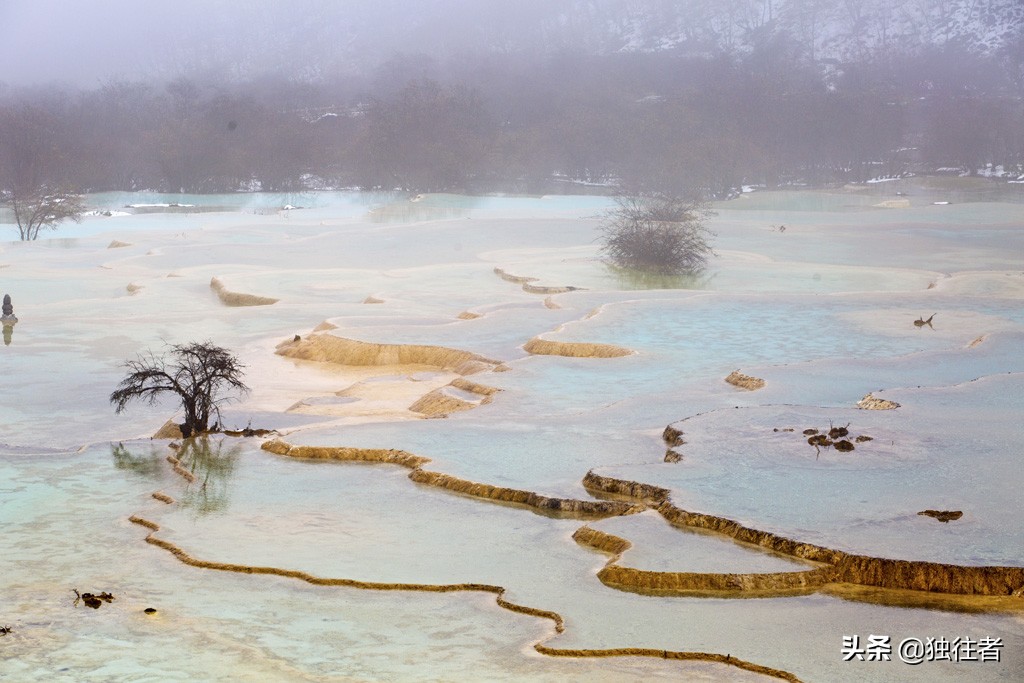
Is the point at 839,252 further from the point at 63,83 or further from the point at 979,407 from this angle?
the point at 63,83

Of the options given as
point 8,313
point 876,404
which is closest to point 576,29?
point 8,313

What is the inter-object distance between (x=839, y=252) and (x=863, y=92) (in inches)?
2074

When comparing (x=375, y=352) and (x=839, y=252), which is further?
(x=839, y=252)

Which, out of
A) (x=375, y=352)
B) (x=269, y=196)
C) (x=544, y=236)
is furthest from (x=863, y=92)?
(x=375, y=352)

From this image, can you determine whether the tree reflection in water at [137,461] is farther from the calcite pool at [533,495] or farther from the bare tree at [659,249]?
the bare tree at [659,249]

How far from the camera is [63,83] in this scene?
4675 inches

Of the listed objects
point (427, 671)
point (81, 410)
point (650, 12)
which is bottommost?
point (427, 671)

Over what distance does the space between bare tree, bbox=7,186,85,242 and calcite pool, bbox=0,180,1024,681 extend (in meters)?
16.9

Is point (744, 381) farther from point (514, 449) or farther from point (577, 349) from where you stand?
point (514, 449)

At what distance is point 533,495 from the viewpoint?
27.6 feet

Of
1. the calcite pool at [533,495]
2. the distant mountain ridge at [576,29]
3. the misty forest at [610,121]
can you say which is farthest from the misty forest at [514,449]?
the distant mountain ridge at [576,29]

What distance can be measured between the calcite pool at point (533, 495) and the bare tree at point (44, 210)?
1691 cm

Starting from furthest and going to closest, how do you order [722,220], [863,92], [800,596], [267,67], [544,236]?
1. [267,67]
2. [863,92]
3. [722,220]
4. [544,236]
5. [800,596]

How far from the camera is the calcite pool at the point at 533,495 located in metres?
6.20
